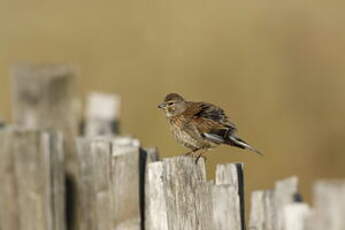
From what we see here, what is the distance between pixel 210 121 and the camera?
7031 mm

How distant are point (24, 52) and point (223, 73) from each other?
3.22 m

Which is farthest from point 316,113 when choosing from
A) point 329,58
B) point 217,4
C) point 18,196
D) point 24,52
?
point 18,196

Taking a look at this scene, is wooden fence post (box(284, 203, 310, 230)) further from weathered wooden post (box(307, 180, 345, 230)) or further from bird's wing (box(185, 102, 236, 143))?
bird's wing (box(185, 102, 236, 143))

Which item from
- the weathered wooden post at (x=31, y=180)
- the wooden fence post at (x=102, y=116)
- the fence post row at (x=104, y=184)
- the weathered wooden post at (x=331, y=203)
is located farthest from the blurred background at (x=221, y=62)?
the weathered wooden post at (x=331, y=203)

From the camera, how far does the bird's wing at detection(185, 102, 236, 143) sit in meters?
6.86

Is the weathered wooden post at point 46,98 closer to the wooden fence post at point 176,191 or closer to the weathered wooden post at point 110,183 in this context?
the weathered wooden post at point 110,183

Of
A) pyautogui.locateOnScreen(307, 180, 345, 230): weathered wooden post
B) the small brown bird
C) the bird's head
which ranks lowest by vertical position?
pyautogui.locateOnScreen(307, 180, 345, 230): weathered wooden post

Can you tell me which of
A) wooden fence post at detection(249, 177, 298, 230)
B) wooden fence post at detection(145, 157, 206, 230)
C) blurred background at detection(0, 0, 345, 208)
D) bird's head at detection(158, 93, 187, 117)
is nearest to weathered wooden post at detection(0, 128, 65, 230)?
bird's head at detection(158, 93, 187, 117)

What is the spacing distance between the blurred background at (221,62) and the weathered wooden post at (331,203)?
6.77m

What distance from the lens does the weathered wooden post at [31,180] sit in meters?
6.76

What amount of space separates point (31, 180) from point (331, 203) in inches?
127

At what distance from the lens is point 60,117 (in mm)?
8273

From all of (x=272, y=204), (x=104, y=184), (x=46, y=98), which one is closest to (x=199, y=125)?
(x=104, y=184)

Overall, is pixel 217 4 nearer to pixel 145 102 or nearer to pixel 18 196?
pixel 145 102
